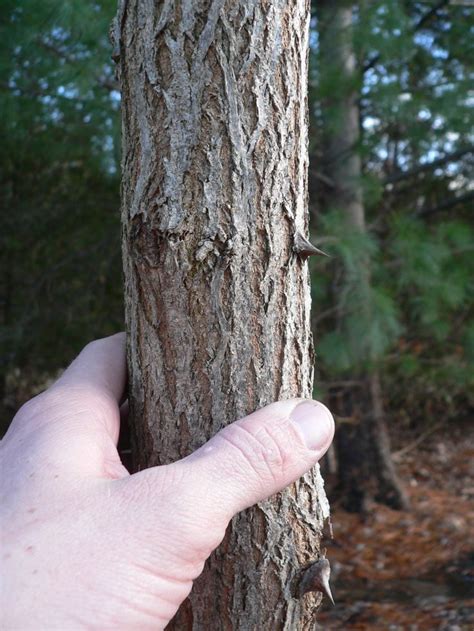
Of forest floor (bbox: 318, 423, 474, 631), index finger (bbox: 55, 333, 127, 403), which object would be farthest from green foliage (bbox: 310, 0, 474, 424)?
index finger (bbox: 55, 333, 127, 403)

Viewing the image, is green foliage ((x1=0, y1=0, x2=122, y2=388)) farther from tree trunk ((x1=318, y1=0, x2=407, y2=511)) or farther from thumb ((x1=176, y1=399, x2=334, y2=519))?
thumb ((x1=176, y1=399, x2=334, y2=519))

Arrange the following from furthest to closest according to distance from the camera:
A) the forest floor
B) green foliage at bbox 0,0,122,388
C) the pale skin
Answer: the forest floor, green foliage at bbox 0,0,122,388, the pale skin

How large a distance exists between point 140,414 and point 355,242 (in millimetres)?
2213

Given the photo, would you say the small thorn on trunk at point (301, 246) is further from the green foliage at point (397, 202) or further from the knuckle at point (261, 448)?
the green foliage at point (397, 202)

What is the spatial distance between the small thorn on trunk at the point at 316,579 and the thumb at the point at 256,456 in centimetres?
21

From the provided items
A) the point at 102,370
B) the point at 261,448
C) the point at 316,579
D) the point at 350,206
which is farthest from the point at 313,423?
the point at 350,206

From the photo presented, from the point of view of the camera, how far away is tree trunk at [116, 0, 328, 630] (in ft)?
4.29

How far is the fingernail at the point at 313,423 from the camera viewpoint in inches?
50.9

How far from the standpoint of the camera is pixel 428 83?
13.7 feet

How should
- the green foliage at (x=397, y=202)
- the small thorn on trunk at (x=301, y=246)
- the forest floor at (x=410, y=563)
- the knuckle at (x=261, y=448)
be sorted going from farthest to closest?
the green foliage at (x=397, y=202), the forest floor at (x=410, y=563), the small thorn on trunk at (x=301, y=246), the knuckle at (x=261, y=448)

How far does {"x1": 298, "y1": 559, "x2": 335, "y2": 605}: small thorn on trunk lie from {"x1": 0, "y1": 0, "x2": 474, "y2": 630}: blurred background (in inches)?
83.6

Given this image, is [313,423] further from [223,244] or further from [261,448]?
[223,244]

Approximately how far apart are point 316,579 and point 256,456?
0.32 meters

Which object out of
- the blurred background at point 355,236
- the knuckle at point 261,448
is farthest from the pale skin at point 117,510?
the blurred background at point 355,236
